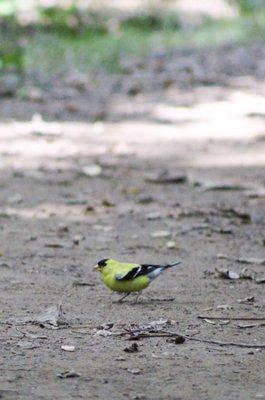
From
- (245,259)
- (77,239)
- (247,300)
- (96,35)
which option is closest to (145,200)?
(77,239)

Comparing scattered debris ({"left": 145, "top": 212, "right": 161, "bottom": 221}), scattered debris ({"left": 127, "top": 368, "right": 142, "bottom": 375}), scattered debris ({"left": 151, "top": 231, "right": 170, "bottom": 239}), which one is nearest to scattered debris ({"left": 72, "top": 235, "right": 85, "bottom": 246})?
scattered debris ({"left": 151, "top": 231, "right": 170, "bottom": 239})

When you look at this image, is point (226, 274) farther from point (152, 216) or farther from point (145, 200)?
point (145, 200)

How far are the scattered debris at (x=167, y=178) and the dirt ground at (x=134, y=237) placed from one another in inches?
0.4

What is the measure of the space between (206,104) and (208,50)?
4704 mm

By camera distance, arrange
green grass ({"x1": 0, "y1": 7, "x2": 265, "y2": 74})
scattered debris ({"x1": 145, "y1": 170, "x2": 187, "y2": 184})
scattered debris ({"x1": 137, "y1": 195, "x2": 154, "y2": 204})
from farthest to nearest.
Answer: green grass ({"x1": 0, "y1": 7, "x2": 265, "y2": 74}), scattered debris ({"x1": 145, "y1": 170, "x2": 187, "y2": 184}), scattered debris ({"x1": 137, "y1": 195, "x2": 154, "y2": 204})

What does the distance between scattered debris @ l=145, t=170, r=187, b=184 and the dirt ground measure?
0.01 meters

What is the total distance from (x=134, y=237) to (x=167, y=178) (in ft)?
6.13

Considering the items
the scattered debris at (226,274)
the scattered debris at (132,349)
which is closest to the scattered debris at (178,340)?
the scattered debris at (132,349)

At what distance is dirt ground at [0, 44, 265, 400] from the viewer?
4254mm

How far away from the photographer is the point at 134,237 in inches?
275

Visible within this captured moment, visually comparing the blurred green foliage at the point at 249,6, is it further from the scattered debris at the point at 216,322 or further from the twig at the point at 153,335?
the twig at the point at 153,335

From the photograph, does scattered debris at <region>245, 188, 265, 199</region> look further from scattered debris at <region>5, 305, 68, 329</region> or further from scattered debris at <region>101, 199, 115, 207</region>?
scattered debris at <region>5, 305, 68, 329</region>

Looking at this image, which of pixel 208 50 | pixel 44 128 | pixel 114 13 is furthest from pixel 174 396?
pixel 114 13

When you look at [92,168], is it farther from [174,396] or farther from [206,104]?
[174,396]
